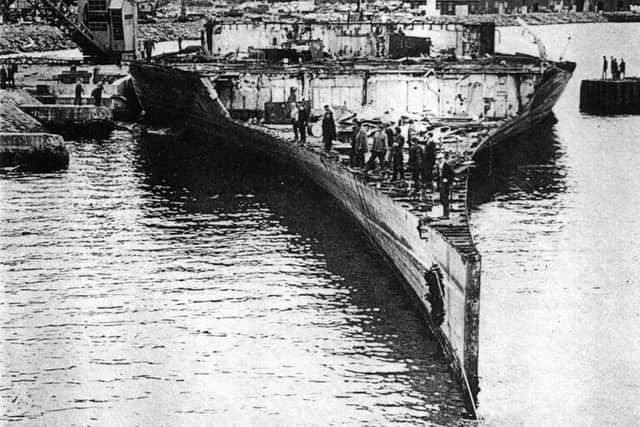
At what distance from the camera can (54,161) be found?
36750 mm

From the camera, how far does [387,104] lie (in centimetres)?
3700

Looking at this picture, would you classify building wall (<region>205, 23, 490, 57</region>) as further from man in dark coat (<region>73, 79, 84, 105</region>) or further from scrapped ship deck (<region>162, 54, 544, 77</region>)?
man in dark coat (<region>73, 79, 84, 105</region>)

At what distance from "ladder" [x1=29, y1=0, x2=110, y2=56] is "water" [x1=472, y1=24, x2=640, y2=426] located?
27.2 meters

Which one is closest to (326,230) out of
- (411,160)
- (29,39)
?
(411,160)

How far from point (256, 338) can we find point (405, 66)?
79.0 ft

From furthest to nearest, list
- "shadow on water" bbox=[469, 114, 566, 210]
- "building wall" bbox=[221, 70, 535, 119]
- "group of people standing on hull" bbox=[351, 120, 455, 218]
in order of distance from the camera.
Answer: "building wall" bbox=[221, 70, 535, 119], "shadow on water" bbox=[469, 114, 566, 210], "group of people standing on hull" bbox=[351, 120, 455, 218]

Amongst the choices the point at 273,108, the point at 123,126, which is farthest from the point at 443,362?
the point at 123,126

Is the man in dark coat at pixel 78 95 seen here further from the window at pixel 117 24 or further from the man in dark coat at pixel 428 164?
the man in dark coat at pixel 428 164

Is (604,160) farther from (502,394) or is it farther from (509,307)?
(502,394)

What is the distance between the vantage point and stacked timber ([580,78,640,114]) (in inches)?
2254

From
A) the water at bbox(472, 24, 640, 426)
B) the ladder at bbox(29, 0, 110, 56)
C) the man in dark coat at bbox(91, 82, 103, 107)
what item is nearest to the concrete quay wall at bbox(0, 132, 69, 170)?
the man in dark coat at bbox(91, 82, 103, 107)

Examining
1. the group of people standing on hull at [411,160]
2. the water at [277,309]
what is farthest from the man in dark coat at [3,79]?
the group of people standing on hull at [411,160]

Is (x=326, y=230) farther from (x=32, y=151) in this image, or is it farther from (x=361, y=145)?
(x=32, y=151)

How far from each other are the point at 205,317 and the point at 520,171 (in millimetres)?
20252
